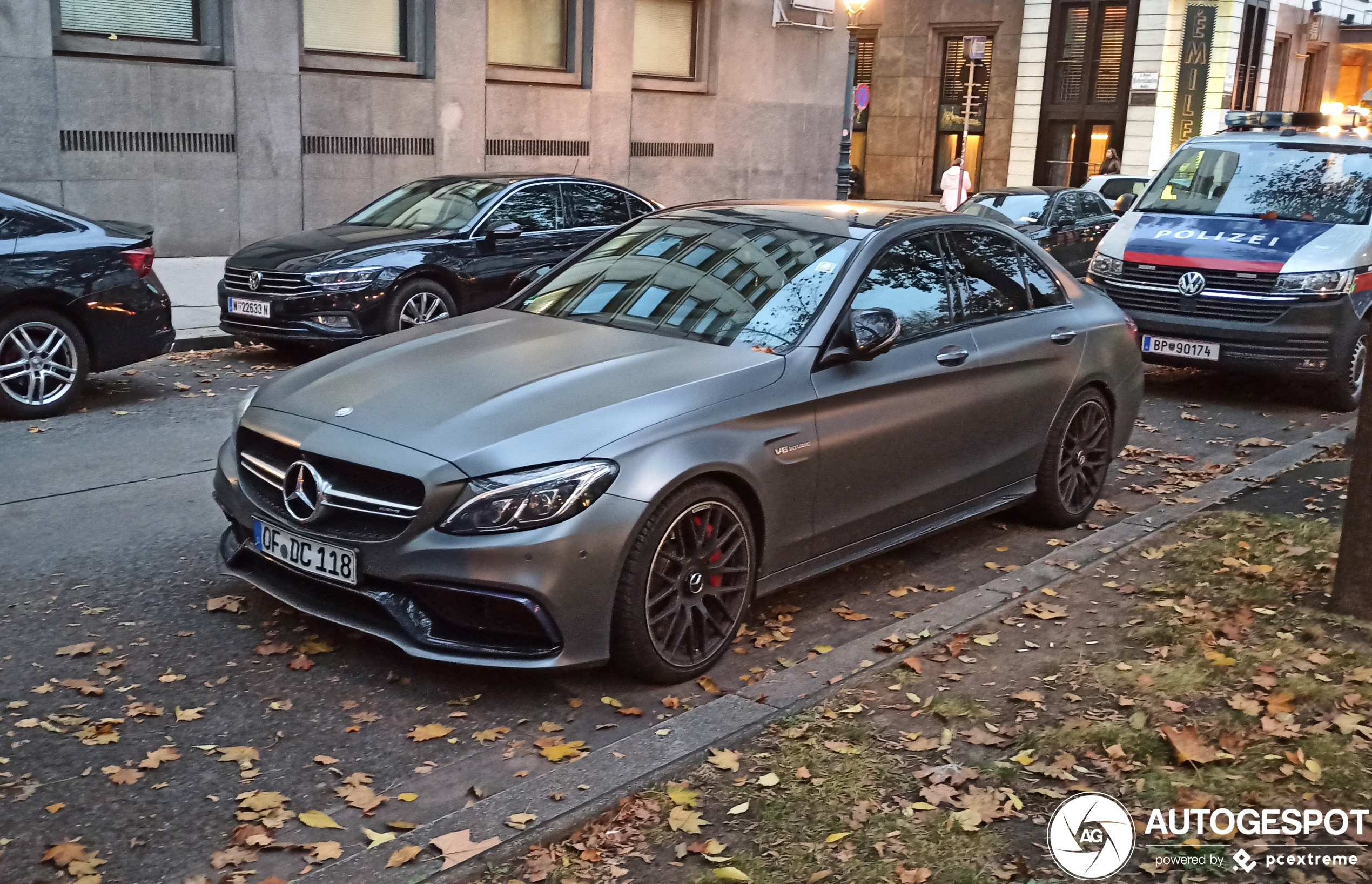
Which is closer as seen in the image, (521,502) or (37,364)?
(521,502)

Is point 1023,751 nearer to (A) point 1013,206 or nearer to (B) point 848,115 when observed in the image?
(A) point 1013,206

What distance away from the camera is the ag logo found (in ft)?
12.6

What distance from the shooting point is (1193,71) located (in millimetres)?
37938

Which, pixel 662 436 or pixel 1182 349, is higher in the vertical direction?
pixel 662 436

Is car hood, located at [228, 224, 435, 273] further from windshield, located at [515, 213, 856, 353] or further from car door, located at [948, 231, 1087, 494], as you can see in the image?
car door, located at [948, 231, 1087, 494]

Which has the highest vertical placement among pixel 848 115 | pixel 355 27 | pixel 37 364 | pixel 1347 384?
pixel 355 27

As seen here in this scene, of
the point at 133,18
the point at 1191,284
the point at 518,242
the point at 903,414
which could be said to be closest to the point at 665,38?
the point at 133,18

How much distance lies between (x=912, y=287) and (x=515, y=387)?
204 cm

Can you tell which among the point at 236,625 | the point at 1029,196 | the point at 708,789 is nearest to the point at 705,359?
the point at 708,789

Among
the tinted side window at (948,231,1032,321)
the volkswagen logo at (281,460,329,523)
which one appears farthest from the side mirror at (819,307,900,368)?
the volkswagen logo at (281,460,329,523)

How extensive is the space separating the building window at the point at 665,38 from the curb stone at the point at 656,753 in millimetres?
18284

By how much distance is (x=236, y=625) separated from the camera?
17.9ft

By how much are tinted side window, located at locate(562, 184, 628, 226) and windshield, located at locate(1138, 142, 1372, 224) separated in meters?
4.74

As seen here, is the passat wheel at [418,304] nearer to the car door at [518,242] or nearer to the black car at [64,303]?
the car door at [518,242]
